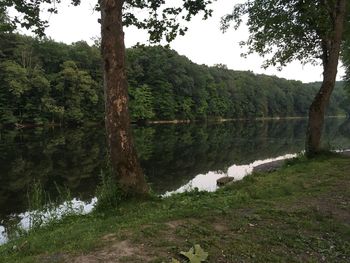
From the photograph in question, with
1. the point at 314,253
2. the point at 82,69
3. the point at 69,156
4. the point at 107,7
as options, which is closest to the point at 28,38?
the point at 82,69

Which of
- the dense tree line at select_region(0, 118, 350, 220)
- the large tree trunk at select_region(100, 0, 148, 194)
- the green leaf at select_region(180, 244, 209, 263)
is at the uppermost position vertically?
the large tree trunk at select_region(100, 0, 148, 194)

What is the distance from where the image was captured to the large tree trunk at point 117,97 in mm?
9359

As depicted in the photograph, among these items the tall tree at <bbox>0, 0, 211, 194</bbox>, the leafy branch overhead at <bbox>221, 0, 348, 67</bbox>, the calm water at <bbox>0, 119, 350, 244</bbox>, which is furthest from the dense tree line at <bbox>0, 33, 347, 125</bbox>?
the tall tree at <bbox>0, 0, 211, 194</bbox>

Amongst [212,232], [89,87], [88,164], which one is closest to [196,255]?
[212,232]

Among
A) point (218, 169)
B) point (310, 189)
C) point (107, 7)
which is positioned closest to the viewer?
point (107, 7)

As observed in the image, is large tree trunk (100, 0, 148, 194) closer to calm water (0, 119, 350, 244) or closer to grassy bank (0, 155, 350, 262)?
grassy bank (0, 155, 350, 262)

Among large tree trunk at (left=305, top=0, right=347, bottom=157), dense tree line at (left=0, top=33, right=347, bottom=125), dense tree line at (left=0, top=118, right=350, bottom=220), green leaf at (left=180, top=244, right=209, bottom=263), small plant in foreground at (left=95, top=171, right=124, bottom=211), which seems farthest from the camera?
dense tree line at (left=0, top=33, right=347, bottom=125)

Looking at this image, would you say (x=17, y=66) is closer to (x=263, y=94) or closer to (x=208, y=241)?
(x=208, y=241)

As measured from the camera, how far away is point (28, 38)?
74.9 meters

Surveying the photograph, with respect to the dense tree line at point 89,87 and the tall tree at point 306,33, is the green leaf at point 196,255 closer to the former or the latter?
the tall tree at point 306,33

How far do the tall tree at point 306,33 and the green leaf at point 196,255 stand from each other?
466 inches

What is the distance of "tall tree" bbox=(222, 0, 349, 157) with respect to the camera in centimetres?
1550

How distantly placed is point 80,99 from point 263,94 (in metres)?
79.9

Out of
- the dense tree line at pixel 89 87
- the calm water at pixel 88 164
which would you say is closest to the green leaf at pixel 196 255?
the calm water at pixel 88 164
